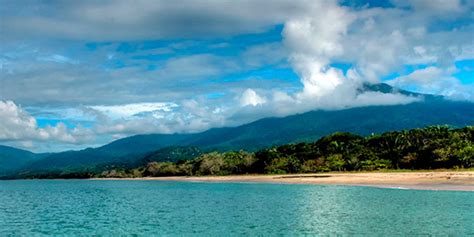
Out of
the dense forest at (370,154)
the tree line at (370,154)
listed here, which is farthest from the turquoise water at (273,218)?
the tree line at (370,154)

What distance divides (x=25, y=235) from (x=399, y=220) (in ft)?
119

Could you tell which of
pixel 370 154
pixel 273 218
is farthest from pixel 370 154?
pixel 273 218

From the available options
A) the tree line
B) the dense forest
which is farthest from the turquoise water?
the tree line

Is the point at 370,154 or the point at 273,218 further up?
the point at 370,154

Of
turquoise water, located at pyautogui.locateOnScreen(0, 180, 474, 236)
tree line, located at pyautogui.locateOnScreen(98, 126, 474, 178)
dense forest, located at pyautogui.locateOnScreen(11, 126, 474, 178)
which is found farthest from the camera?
dense forest, located at pyautogui.locateOnScreen(11, 126, 474, 178)

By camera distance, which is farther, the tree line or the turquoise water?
the tree line

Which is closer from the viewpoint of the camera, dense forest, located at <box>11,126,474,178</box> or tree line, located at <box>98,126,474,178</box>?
tree line, located at <box>98,126,474,178</box>

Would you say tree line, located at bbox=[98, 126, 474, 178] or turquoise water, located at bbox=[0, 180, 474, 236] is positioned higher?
tree line, located at bbox=[98, 126, 474, 178]

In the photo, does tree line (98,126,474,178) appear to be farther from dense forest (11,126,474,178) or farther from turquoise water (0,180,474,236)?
turquoise water (0,180,474,236)

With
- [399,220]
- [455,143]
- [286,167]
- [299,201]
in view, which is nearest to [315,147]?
[286,167]

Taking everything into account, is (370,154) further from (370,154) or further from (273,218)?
(273,218)

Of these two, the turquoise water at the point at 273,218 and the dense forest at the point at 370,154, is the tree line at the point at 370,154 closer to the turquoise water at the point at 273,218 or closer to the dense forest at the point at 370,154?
the dense forest at the point at 370,154

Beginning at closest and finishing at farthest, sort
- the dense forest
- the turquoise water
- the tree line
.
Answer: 1. the turquoise water
2. the tree line
3. the dense forest

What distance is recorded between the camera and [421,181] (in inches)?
3979
